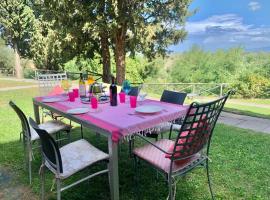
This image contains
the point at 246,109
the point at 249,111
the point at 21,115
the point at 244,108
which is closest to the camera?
the point at 21,115

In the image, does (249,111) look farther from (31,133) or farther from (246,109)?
Result: (31,133)

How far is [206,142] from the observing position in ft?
6.11

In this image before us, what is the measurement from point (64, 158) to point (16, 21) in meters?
12.7

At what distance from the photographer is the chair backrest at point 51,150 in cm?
156

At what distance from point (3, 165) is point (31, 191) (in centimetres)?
76

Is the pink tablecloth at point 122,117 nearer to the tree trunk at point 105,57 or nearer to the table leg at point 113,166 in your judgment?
the table leg at point 113,166

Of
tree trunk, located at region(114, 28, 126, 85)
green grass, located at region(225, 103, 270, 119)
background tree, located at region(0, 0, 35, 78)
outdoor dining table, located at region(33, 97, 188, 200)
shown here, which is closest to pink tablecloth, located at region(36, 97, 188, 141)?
outdoor dining table, located at region(33, 97, 188, 200)

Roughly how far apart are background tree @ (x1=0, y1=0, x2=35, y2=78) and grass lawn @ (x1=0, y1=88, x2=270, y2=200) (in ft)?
34.8

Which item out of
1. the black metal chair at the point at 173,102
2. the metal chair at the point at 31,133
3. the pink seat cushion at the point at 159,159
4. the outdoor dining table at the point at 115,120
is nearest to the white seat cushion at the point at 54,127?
the metal chair at the point at 31,133

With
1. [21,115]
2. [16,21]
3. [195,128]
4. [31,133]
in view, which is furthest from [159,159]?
[16,21]

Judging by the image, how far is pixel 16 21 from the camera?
12.3m

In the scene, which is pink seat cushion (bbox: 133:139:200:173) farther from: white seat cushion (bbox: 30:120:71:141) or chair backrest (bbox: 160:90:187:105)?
white seat cushion (bbox: 30:120:71:141)

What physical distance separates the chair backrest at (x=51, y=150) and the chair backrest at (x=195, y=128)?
0.78 m

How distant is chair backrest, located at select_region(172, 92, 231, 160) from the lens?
1.54 m
